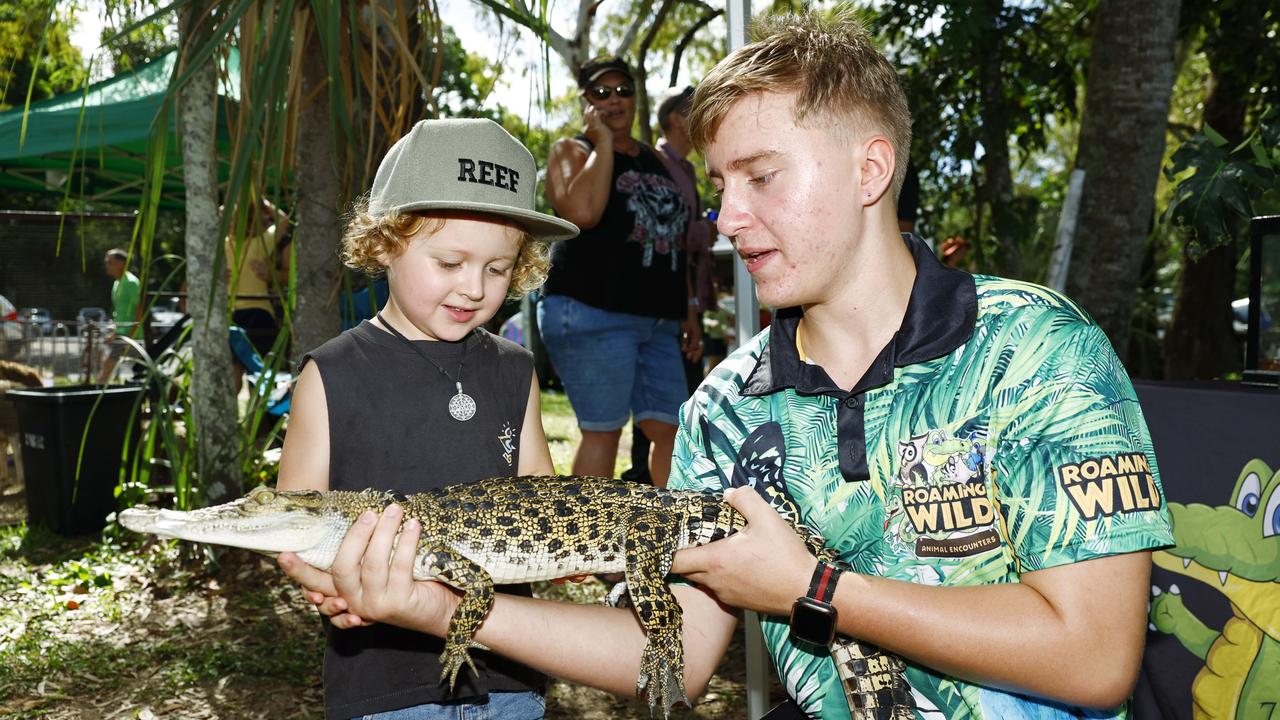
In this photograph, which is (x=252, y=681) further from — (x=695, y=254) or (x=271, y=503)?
(x=695, y=254)

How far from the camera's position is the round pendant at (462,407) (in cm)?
204

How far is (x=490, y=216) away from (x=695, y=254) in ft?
10.9

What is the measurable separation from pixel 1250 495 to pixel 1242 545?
118 millimetres

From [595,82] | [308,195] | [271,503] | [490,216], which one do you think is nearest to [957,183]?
[595,82]

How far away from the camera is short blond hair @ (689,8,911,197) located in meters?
1.61

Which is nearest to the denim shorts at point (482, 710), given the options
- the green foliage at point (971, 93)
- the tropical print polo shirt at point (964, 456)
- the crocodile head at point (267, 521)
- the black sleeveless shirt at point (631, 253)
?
the crocodile head at point (267, 521)

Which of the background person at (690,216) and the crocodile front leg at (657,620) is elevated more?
the background person at (690,216)

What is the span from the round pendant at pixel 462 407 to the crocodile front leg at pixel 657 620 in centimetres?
52

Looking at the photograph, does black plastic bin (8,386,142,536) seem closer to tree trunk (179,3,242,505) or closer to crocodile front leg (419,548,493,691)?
tree trunk (179,3,242,505)

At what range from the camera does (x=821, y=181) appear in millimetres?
1615

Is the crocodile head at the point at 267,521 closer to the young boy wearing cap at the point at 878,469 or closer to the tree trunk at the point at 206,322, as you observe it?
the young boy wearing cap at the point at 878,469

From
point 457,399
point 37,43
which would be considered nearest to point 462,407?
point 457,399

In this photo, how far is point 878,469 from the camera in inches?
63.3

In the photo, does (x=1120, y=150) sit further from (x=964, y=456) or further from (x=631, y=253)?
(x=964, y=456)
